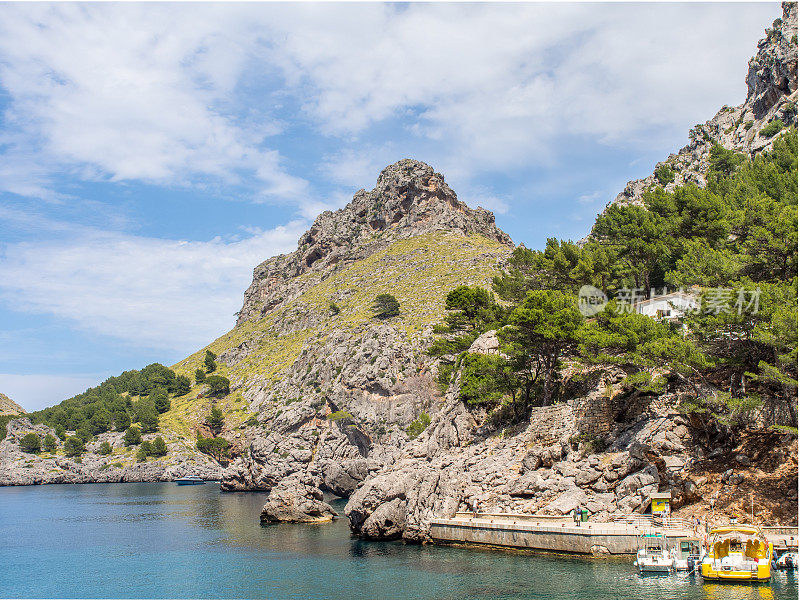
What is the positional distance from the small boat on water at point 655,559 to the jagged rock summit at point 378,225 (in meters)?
144

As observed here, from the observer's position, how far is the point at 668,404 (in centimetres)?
3919

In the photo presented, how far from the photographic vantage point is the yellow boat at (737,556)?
2631 centimetres

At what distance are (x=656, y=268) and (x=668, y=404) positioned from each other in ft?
82.5

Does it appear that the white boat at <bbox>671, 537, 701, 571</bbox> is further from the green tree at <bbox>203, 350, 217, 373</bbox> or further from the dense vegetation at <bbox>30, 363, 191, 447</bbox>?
the green tree at <bbox>203, 350, 217, 373</bbox>

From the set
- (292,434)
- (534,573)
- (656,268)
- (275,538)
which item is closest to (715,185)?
(656,268)

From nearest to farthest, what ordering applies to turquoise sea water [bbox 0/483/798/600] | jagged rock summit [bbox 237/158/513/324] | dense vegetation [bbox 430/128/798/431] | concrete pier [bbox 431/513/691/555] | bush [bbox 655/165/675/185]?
turquoise sea water [bbox 0/483/798/600], dense vegetation [bbox 430/128/798/431], concrete pier [bbox 431/513/691/555], bush [bbox 655/165/675/185], jagged rock summit [bbox 237/158/513/324]

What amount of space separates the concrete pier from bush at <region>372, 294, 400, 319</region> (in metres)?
87.6

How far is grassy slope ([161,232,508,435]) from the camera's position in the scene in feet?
429

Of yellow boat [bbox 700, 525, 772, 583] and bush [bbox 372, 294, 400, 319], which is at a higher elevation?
bush [bbox 372, 294, 400, 319]

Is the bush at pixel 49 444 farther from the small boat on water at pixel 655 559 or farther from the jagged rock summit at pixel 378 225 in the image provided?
the small boat on water at pixel 655 559

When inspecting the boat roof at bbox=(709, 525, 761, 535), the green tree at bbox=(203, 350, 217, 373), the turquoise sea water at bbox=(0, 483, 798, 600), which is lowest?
the turquoise sea water at bbox=(0, 483, 798, 600)

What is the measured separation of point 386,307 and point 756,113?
A: 77.2m

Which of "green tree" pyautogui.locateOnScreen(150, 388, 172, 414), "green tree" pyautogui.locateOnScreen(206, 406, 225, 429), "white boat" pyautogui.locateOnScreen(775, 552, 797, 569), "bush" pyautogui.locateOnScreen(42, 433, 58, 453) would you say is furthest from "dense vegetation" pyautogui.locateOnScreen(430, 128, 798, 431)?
"bush" pyautogui.locateOnScreen(42, 433, 58, 453)

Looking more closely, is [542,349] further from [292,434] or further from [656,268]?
[292,434]
